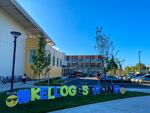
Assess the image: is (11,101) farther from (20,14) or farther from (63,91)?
(20,14)

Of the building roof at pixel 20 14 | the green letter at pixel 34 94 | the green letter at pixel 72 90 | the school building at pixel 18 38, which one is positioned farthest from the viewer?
the school building at pixel 18 38

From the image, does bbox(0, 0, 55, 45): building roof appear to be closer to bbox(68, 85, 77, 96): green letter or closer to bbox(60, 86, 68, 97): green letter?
bbox(68, 85, 77, 96): green letter


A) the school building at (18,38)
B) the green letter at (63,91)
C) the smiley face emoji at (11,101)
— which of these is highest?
the school building at (18,38)

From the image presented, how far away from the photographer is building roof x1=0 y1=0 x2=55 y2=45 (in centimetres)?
3278

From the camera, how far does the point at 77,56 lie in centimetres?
12325

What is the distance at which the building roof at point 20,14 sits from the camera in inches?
1291

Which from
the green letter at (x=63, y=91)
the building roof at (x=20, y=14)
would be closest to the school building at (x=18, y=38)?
the building roof at (x=20, y=14)

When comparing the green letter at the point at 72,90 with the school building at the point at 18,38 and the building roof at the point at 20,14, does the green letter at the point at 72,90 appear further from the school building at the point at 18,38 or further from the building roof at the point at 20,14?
the building roof at the point at 20,14

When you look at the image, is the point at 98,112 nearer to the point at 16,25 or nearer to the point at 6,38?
the point at 6,38

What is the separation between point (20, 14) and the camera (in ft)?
122

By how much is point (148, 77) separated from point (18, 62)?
21112 millimetres

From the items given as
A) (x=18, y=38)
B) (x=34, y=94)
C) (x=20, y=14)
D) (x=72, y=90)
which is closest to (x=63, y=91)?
(x=72, y=90)

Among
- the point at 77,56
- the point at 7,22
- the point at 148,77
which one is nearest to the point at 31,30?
the point at 7,22

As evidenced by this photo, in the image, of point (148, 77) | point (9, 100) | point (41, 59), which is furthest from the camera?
point (148, 77)
